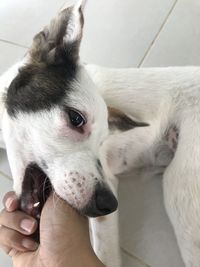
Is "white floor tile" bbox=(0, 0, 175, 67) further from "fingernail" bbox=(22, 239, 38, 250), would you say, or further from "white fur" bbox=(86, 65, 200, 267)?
"fingernail" bbox=(22, 239, 38, 250)

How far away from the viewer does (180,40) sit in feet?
7.33

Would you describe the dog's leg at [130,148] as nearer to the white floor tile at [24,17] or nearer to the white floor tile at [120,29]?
the white floor tile at [120,29]

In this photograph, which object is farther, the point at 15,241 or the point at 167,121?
the point at 167,121

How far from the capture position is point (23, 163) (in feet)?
4.47

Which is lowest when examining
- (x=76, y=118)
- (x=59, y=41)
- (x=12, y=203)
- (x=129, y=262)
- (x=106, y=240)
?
(x=129, y=262)

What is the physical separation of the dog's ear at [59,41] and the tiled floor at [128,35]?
632mm

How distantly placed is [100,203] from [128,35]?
121 cm

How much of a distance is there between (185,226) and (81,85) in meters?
0.61

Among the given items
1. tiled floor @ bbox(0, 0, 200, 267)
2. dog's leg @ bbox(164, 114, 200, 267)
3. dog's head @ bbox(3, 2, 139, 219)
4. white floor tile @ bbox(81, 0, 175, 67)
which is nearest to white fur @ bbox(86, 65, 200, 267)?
dog's leg @ bbox(164, 114, 200, 267)

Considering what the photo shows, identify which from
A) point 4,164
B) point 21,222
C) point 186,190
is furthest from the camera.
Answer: point 4,164

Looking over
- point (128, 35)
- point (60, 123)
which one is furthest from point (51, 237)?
point (128, 35)

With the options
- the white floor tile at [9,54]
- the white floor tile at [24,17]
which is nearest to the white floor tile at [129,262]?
the white floor tile at [9,54]

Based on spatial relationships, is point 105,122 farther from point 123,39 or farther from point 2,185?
point 123,39

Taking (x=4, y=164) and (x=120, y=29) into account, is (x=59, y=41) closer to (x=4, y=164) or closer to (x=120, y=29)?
(x=4, y=164)
